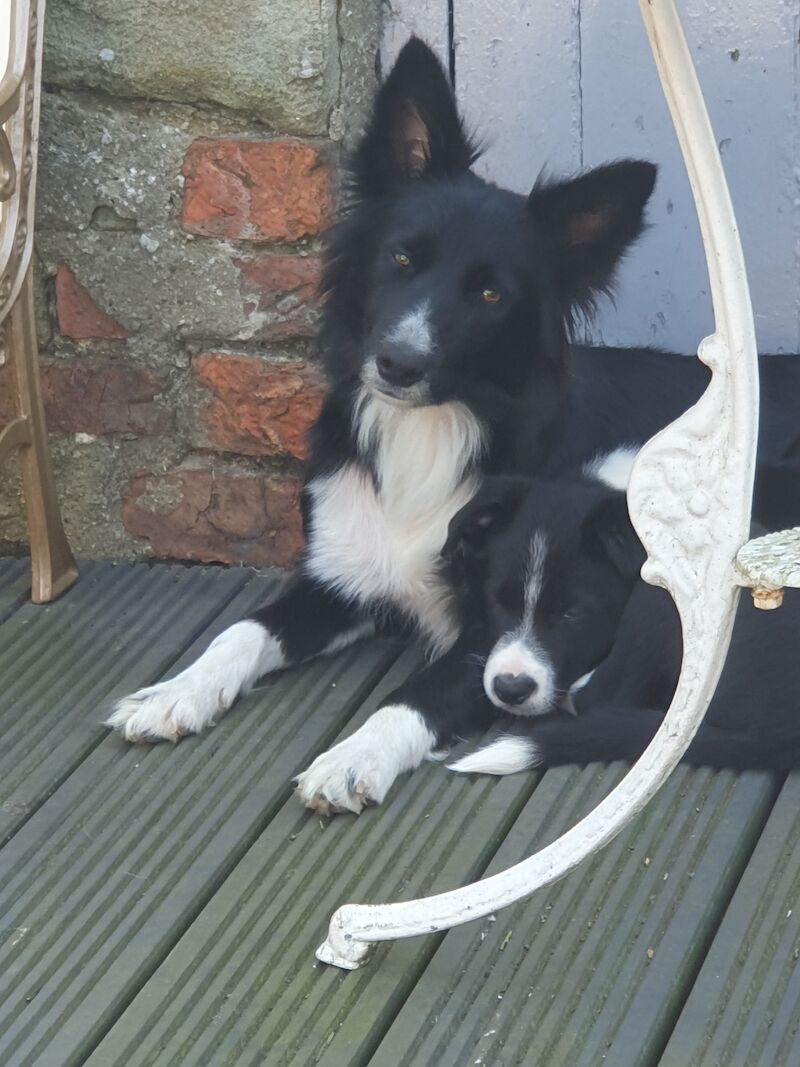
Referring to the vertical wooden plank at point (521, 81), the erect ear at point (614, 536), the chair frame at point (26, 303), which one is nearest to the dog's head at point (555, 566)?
the erect ear at point (614, 536)

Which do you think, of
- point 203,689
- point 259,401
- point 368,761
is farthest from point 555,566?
point 259,401

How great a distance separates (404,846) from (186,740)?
0.50m

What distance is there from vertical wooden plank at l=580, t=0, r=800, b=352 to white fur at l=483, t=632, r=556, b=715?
862 mm

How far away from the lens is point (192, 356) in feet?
9.84

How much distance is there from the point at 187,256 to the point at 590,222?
819 mm

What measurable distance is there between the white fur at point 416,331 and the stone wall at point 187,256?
0.43 m

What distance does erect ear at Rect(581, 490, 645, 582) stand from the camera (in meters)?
2.53

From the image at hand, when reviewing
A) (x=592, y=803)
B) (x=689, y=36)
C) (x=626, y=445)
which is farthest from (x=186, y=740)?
(x=689, y=36)

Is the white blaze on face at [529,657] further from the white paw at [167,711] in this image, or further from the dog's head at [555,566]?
the white paw at [167,711]

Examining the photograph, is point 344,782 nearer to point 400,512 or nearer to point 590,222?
point 400,512

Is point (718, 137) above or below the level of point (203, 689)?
above

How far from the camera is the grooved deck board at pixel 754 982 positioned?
167 centimetres

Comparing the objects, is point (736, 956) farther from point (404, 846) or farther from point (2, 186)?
point (2, 186)

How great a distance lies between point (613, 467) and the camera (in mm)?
2719
